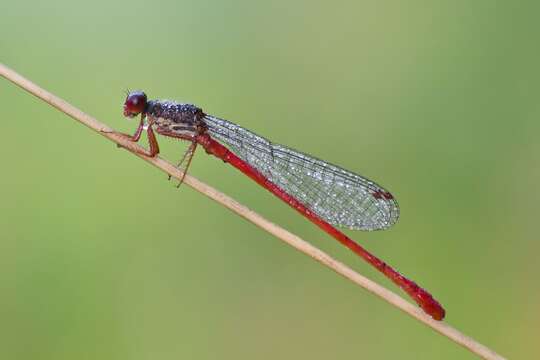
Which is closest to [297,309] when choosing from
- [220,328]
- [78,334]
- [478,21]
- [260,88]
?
[220,328]

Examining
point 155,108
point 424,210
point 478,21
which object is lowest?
point 155,108

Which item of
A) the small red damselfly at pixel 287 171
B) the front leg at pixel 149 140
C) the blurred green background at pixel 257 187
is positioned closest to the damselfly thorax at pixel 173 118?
the small red damselfly at pixel 287 171

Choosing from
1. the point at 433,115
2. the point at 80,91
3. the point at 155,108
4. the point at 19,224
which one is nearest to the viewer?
the point at 155,108

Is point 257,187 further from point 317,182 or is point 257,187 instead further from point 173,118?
point 173,118

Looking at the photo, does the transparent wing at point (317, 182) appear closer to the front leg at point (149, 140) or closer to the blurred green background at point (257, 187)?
the front leg at point (149, 140)

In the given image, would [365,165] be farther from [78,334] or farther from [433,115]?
[78,334]

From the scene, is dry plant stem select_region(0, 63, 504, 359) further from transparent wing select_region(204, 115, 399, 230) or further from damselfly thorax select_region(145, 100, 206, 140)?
transparent wing select_region(204, 115, 399, 230)

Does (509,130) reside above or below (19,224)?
above
